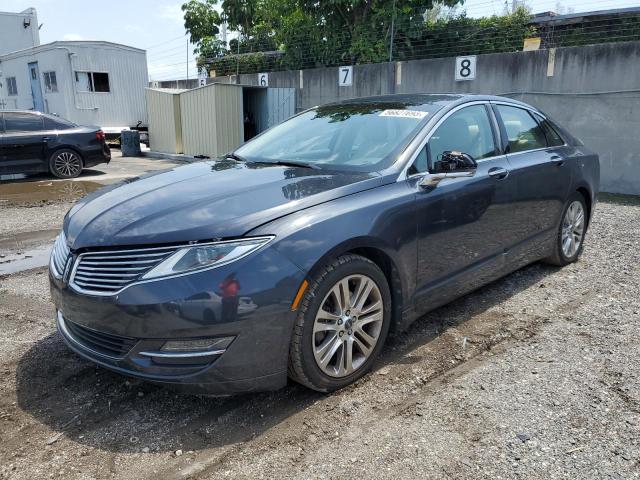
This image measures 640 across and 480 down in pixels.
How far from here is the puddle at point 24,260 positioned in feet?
17.2

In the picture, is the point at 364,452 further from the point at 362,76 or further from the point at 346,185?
the point at 362,76

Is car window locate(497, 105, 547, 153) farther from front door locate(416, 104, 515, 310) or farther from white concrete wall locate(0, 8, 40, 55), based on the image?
white concrete wall locate(0, 8, 40, 55)

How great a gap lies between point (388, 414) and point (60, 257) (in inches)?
79.5

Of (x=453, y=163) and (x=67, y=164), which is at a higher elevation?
(x=453, y=163)

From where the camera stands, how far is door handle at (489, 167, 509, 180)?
3933 millimetres

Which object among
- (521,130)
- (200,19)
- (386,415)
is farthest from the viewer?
(200,19)

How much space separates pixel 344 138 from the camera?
378cm

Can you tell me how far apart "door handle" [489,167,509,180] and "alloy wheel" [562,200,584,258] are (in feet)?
4.19

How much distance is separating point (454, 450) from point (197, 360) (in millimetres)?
1292

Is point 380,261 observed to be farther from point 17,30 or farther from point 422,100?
point 17,30

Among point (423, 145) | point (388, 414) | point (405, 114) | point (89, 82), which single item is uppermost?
point (89, 82)

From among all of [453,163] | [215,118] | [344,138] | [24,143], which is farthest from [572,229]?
[215,118]

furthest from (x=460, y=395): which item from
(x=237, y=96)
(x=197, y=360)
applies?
(x=237, y=96)

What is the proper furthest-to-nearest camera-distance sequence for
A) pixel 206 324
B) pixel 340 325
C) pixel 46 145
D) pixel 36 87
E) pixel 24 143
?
pixel 36 87 → pixel 46 145 → pixel 24 143 → pixel 340 325 → pixel 206 324
